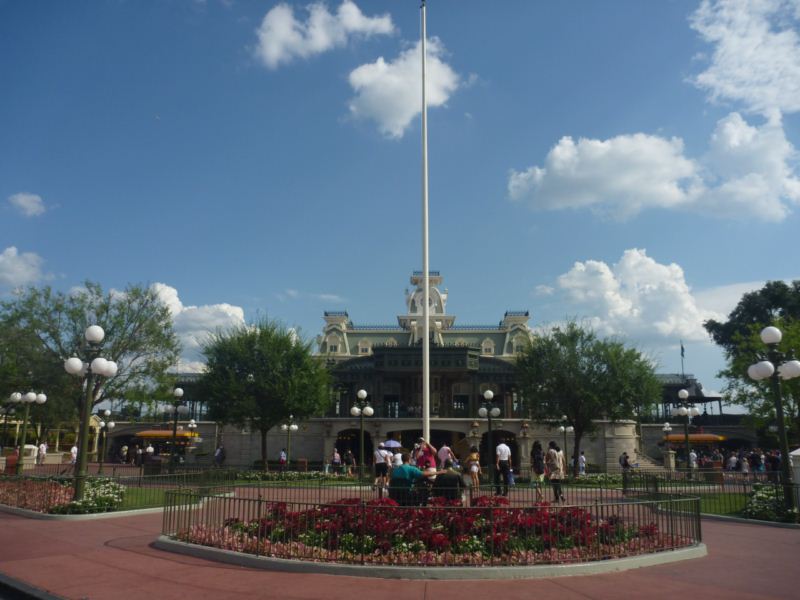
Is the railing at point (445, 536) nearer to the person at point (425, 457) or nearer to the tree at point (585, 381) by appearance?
the person at point (425, 457)

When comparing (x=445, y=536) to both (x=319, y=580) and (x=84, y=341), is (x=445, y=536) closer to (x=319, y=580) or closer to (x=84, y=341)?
(x=319, y=580)

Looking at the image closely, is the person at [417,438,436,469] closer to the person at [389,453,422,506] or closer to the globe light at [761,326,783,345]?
the person at [389,453,422,506]

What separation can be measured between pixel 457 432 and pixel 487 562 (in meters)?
41.0

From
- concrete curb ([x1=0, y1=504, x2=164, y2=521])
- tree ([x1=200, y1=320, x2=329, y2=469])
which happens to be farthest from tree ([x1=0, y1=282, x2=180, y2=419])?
concrete curb ([x1=0, y1=504, x2=164, y2=521])

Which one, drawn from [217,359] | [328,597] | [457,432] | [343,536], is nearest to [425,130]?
[343,536]

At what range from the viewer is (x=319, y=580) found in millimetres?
8906

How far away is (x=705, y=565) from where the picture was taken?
10156 millimetres

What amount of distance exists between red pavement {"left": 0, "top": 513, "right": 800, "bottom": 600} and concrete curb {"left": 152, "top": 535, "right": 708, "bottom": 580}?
0.17 metres

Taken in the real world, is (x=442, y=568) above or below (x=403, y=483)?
below

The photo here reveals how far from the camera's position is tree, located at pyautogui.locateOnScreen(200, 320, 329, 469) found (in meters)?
35.7

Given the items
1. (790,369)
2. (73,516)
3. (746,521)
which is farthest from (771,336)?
(73,516)

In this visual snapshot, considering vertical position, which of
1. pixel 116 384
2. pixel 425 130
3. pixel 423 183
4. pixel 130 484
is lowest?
pixel 130 484

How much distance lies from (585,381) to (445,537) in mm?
29648

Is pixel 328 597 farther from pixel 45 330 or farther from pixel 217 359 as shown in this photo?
pixel 45 330
